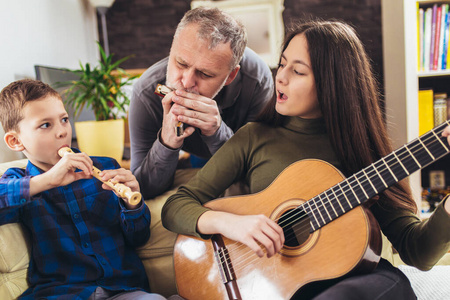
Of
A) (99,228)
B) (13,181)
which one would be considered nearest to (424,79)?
(99,228)

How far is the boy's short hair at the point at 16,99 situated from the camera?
3.67 feet

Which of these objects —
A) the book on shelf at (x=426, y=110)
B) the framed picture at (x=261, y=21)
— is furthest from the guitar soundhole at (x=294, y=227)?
the framed picture at (x=261, y=21)

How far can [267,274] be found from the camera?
99 centimetres

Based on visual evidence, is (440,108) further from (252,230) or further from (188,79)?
(252,230)

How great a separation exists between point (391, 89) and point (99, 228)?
202cm

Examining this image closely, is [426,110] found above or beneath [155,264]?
above

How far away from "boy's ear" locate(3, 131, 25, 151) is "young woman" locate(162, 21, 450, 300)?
1.50ft

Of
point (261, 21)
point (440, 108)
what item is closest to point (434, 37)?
point (440, 108)

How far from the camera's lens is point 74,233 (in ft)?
3.84

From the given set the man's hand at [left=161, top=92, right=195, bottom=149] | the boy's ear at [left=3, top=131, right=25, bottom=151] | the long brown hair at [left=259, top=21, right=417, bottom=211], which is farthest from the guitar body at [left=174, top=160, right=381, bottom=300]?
the boy's ear at [left=3, top=131, right=25, bottom=151]

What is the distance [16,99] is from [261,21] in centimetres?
257

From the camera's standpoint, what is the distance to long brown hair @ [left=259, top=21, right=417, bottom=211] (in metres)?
1.11

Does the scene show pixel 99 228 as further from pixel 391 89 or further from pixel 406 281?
pixel 391 89

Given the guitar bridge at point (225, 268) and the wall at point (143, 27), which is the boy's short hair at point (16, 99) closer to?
the guitar bridge at point (225, 268)
